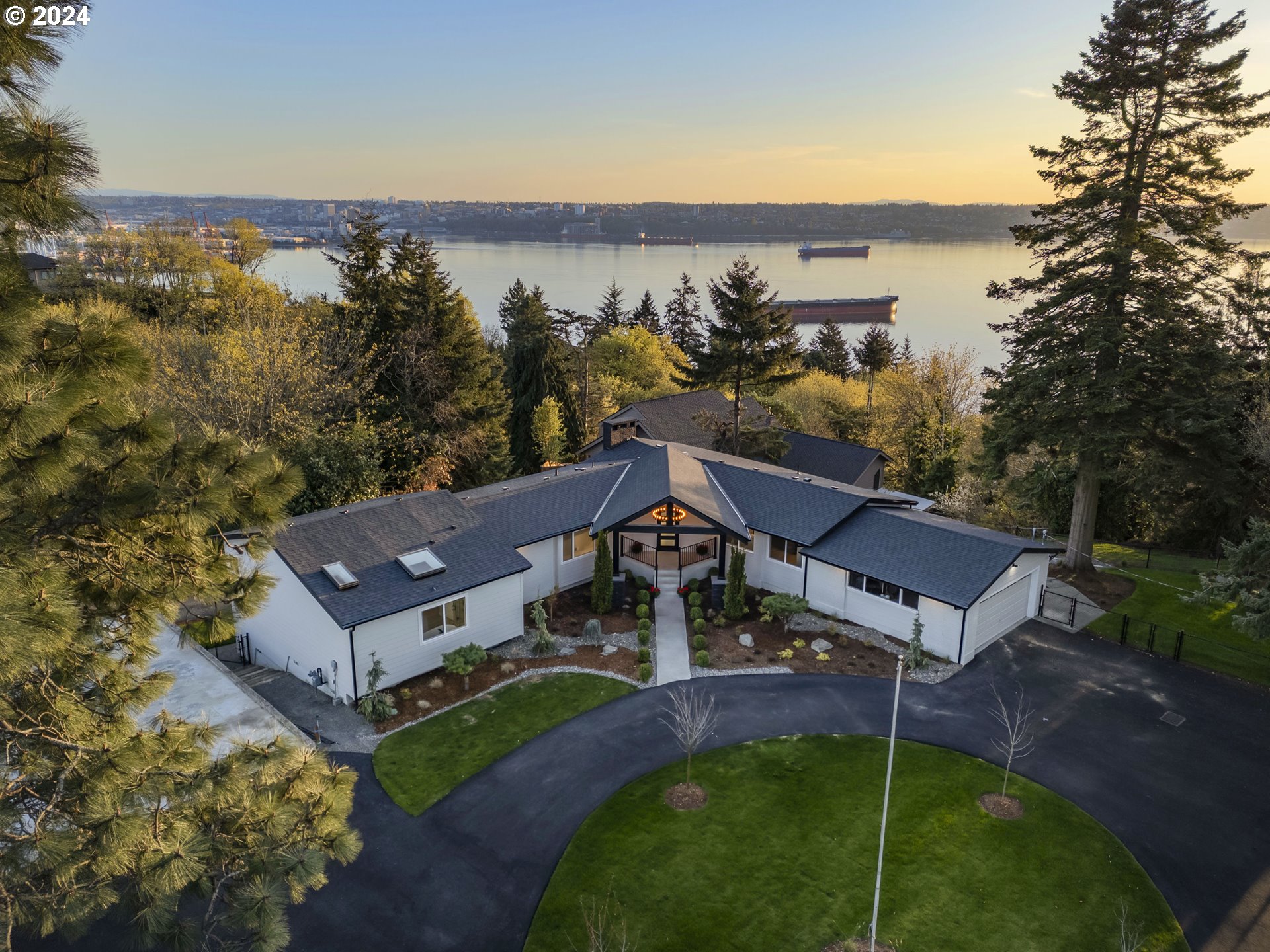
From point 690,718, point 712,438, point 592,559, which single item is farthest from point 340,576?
point 712,438

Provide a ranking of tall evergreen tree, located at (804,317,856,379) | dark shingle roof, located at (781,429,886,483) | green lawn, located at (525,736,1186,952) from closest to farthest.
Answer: green lawn, located at (525,736,1186,952)
dark shingle roof, located at (781,429,886,483)
tall evergreen tree, located at (804,317,856,379)

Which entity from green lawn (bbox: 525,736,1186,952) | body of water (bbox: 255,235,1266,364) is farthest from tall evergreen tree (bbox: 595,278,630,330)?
green lawn (bbox: 525,736,1186,952)

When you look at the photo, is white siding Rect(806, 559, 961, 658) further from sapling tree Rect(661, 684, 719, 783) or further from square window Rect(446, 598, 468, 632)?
square window Rect(446, 598, 468, 632)

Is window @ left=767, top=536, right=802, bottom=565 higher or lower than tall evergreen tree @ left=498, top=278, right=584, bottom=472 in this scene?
lower

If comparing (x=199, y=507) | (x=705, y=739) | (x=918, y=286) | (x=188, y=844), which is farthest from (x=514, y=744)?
(x=918, y=286)

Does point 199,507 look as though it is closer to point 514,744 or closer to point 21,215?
point 21,215

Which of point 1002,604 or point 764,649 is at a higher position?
point 1002,604

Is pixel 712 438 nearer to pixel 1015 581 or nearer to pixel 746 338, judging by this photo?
pixel 746 338
